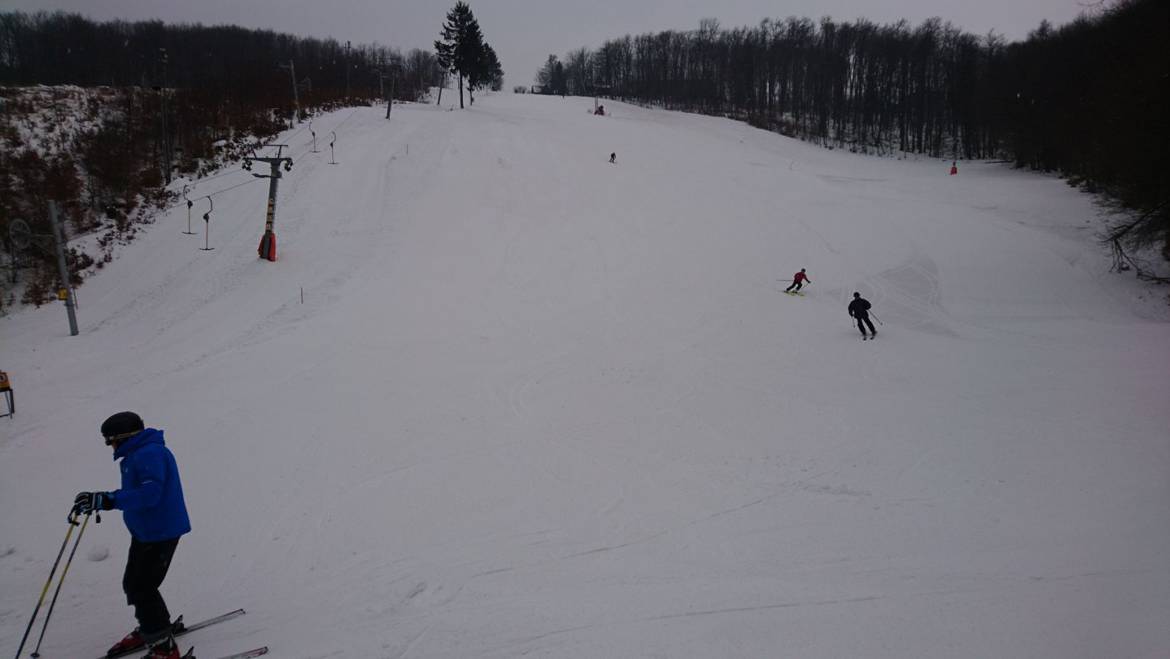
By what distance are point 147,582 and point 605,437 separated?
6.16m

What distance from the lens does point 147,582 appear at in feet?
13.7

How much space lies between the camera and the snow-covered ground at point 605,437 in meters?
4.98

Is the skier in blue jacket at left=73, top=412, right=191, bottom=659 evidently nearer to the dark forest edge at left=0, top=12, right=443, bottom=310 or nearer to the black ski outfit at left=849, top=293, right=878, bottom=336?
the black ski outfit at left=849, top=293, right=878, bottom=336

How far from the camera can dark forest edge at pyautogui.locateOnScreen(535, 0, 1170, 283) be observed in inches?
683

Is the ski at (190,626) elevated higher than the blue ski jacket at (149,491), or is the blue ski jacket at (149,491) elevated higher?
the blue ski jacket at (149,491)

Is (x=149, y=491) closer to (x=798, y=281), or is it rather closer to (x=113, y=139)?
(x=798, y=281)

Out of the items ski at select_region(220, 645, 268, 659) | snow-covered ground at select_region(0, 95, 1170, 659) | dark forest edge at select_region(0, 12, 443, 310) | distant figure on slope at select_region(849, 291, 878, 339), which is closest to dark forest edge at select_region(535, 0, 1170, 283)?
snow-covered ground at select_region(0, 95, 1170, 659)

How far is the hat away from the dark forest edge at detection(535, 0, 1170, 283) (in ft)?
76.0

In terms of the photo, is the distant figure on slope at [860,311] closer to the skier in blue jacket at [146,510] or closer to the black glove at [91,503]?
the skier in blue jacket at [146,510]

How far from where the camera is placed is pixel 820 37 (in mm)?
79375

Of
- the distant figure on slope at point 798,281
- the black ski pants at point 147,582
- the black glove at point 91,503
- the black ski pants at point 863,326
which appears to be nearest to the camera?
the black glove at point 91,503

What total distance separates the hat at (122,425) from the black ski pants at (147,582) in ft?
2.67

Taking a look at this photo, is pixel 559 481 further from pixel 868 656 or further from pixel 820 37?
pixel 820 37

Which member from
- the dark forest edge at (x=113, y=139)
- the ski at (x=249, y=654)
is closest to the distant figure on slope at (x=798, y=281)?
the ski at (x=249, y=654)
